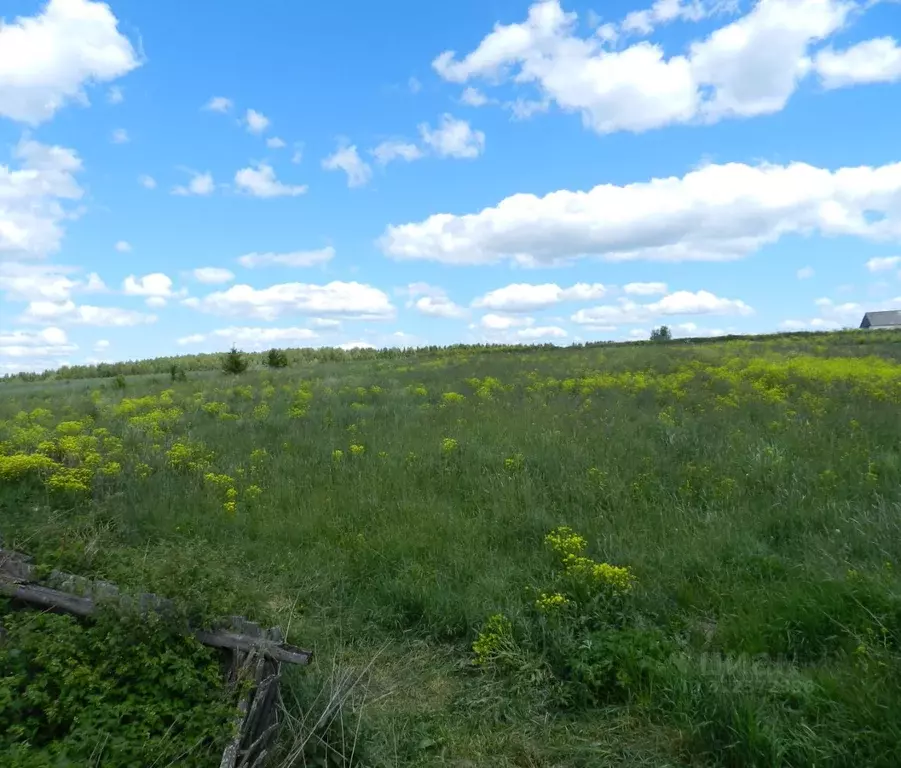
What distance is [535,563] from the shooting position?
16.6ft

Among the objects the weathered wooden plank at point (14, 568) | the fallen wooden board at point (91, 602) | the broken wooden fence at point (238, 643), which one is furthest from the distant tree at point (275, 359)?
the broken wooden fence at point (238, 643)

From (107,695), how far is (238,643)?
0.68 metres

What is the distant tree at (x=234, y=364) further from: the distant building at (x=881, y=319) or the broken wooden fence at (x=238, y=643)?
the distant building at (x=881, y=319)

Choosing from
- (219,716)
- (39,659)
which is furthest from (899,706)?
(39,659)

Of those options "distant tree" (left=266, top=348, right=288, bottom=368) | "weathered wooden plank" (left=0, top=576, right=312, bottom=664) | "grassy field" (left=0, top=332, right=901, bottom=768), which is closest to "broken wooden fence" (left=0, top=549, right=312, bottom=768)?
"weathered wooden plank" (left=0, top=576, right=312, bottom=664)

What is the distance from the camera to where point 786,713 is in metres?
3.15

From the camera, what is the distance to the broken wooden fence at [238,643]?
313 centimetres

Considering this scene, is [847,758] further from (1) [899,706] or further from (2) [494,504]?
(2) [494,504]

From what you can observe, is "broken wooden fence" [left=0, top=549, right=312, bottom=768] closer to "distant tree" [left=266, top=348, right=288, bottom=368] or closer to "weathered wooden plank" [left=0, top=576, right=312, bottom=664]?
"weathered wooden plank" [left=0, top=576, right=312, bottom=664]

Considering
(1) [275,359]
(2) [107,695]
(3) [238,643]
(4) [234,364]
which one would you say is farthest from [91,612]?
(1) [275,359]

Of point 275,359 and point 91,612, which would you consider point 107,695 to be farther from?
point 275,359

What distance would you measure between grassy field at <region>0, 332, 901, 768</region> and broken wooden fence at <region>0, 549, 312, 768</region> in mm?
168

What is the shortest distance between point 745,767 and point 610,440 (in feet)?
17.3

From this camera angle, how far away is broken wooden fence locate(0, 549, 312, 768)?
→ 3.13 m
